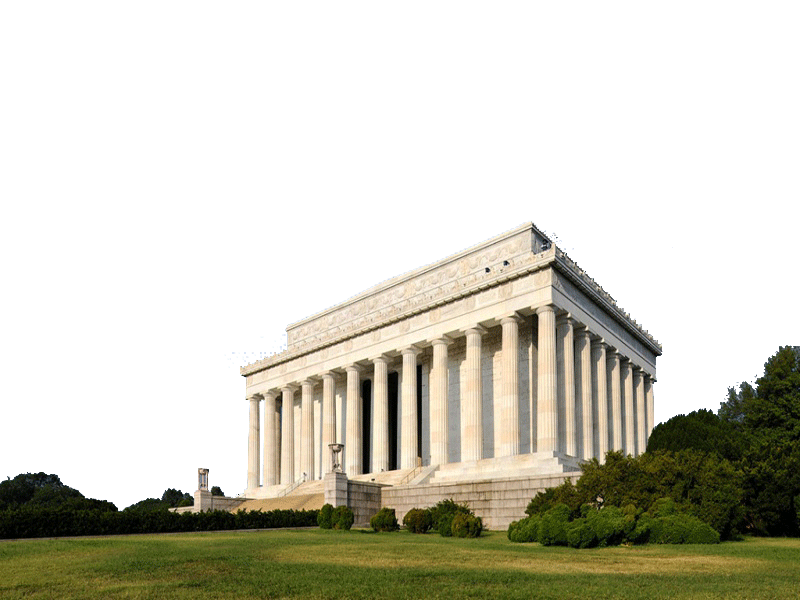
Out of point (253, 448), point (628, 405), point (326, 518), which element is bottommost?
point (326, 518)

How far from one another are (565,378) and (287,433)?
2821 cm

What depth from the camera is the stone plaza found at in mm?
46094

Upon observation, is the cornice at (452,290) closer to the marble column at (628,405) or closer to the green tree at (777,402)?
the marble column at (628,405)

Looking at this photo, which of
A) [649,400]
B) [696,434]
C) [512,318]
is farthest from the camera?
[649,400]

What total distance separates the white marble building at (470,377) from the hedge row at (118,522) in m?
14.1

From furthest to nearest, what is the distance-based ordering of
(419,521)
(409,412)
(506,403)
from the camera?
(409,412) < (506,403) < (419,521)

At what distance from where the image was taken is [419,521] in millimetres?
34062

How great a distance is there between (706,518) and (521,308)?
21.4m

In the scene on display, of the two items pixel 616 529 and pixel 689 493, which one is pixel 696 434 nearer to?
pixel 689 493

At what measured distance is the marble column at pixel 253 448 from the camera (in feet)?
227

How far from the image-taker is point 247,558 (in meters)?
20.7

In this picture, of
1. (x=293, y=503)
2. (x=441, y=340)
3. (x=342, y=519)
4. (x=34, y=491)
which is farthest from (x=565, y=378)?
(x=34, y=491)

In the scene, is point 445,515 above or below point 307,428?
below

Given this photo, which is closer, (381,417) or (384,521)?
(384,521)
